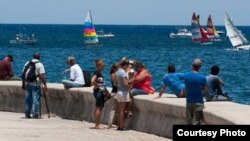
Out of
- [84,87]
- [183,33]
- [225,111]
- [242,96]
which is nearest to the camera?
[225,111]

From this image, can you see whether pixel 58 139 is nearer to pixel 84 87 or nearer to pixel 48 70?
pixel 84 87

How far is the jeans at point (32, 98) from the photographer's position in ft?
67.6

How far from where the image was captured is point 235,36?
11344cm

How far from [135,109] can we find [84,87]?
8.23ft

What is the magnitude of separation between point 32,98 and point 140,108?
3385 mm

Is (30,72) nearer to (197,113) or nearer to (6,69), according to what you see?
(6,69)

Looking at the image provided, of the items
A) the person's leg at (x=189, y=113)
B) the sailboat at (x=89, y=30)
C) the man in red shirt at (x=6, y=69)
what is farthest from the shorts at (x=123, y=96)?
the sailboat at (x=89, y=30)

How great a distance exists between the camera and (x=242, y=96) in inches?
1877

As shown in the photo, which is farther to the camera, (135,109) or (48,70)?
(48,70)

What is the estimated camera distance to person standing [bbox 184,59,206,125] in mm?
15570

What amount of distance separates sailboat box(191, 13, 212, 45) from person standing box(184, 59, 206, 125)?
10639 cm

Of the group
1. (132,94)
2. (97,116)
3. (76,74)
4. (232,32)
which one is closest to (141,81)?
(132,94)

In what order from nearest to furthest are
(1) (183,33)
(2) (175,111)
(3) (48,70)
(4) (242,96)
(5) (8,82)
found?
1. (2) (175,111)
2. (5) (8,82)
3. (4) (242,96)
4. (3) (48,70)
5. (1) (183,33)

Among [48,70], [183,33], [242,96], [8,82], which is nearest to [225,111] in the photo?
[8,82]
